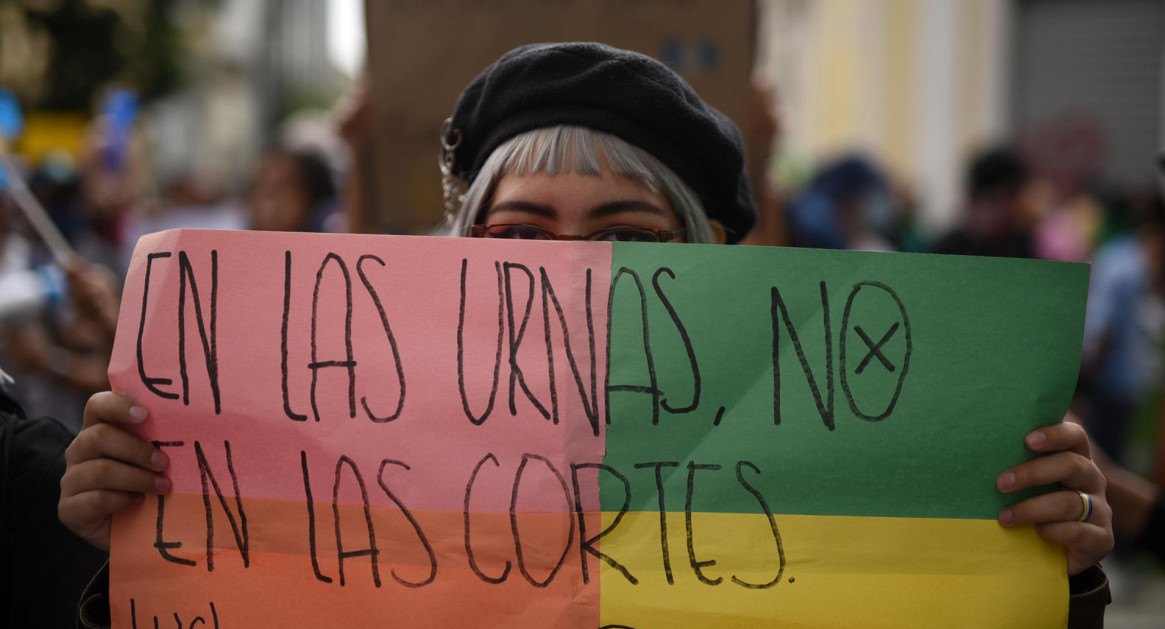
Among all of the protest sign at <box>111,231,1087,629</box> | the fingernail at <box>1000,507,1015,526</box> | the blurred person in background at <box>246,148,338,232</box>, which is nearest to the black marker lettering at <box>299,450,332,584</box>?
the protest sign at <box>111,231,1087,629</box>

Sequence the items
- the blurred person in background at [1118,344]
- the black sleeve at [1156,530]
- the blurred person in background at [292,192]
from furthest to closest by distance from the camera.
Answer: the blurred person in background at [1118,344]
the blurred person in background at [292,192]
the black sleeve at [1156,530]

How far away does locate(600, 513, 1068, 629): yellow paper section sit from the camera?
1171 mm

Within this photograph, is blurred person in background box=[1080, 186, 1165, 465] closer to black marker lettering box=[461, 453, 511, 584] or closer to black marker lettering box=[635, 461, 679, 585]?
black marker lettering box=[635, 461, 679, 585]

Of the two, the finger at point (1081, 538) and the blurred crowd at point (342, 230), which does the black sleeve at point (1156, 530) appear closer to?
the finger at point (1081, 538)

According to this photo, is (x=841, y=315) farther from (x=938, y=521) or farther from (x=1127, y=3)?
(x=1127, y=3)

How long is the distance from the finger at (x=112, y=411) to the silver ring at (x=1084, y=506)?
120 cm

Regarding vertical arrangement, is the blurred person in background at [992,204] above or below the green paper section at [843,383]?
above

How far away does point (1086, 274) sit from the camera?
1187 millimetres

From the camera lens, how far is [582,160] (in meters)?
1.44

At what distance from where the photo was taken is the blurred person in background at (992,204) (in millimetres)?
4391

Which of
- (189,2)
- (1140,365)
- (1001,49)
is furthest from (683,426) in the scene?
(189,2)

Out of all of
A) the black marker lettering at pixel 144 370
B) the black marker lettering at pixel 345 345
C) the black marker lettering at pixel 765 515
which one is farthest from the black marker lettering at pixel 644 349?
the black marker lettering at pixel 144 370

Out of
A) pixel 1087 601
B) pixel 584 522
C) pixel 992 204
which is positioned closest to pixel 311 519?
pixel 584 522

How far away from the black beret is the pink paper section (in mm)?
318
